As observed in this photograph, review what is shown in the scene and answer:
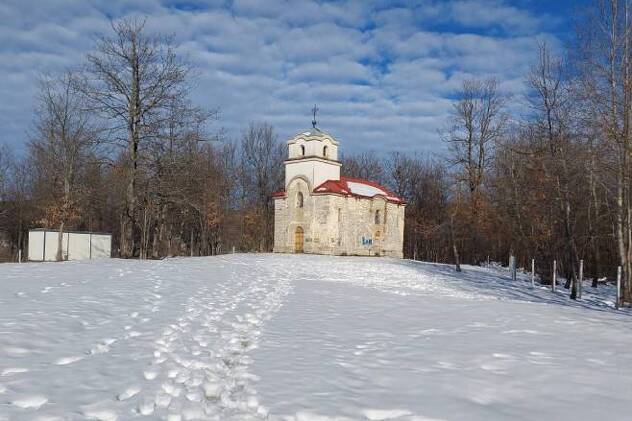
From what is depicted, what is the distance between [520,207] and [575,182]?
9.49 m

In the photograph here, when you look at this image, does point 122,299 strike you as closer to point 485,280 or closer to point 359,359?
point 359,359

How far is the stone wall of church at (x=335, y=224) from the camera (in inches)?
1436

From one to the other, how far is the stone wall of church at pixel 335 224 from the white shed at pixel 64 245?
13073 millimetres

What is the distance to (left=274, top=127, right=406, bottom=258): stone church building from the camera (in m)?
36.6

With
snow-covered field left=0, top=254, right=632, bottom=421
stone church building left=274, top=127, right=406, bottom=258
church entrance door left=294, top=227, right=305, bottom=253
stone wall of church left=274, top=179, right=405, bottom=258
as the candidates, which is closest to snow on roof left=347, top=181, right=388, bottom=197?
stone church building left=274, top=127, right=406, bottom=258

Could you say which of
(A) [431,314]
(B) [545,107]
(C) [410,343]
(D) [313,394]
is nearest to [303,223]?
(B) [545,107]

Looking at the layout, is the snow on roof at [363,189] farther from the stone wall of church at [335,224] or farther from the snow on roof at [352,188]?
the stone wall of church at [335,224]

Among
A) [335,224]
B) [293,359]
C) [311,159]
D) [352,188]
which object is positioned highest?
[311,159]

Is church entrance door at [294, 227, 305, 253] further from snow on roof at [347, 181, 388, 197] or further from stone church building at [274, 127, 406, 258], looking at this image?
snow on roof at [347, 181, 388, 197]

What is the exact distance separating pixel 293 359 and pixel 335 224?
101ft

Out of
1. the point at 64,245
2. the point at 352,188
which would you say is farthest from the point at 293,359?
the point at 352,188

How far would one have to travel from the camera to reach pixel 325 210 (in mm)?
36375

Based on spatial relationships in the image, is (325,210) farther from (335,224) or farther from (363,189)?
(363,189)

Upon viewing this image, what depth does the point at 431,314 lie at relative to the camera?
10094 mm
